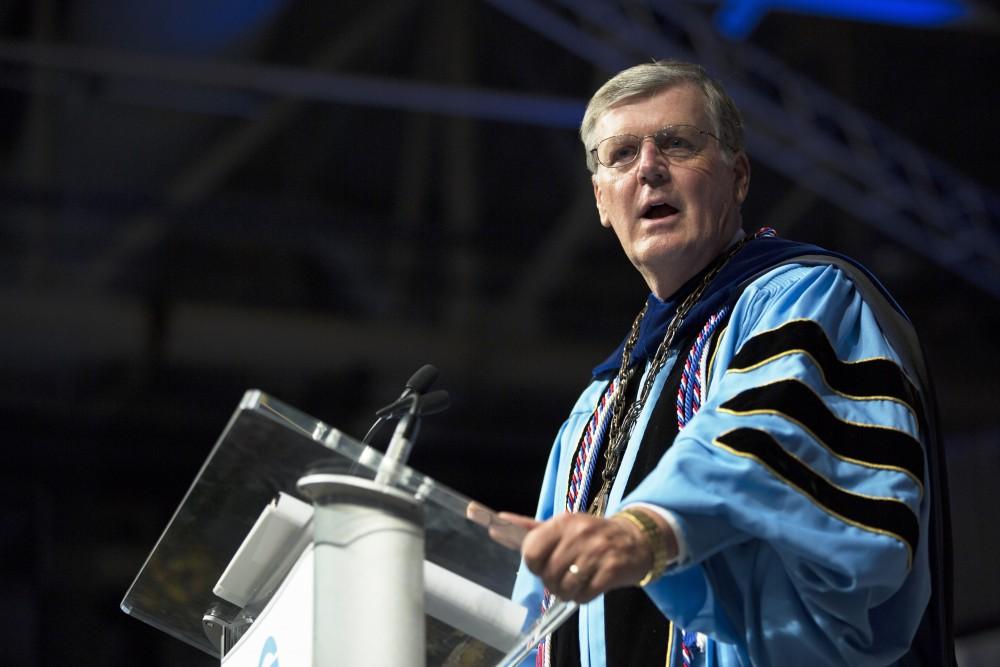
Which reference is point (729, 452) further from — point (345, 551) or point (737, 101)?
point (737, 101)

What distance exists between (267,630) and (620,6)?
5775 mm

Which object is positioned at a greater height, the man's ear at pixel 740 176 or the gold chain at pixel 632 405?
the man's ear at pixel 740 176

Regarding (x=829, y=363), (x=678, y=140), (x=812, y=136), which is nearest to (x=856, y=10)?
(x=812, y=136)

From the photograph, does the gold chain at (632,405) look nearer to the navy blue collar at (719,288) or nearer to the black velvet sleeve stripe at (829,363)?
the navy blue collar at (719,288)

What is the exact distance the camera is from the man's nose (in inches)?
82.2

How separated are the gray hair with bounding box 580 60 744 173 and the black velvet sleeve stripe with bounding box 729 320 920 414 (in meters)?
0.46

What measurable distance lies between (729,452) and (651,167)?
0.60 metres

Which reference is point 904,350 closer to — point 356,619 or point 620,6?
point 356,619

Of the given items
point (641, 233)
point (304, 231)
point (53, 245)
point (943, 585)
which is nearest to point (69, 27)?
point (53, 245)

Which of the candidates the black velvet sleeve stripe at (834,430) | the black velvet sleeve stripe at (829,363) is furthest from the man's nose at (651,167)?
the black velvet sleeve stripe at (834,430)

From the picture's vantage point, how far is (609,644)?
1926 millimetres

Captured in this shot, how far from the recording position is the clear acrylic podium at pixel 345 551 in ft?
4.83

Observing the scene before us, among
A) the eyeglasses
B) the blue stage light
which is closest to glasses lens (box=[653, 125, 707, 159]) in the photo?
the eyeglasses

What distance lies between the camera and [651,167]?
2090mm
